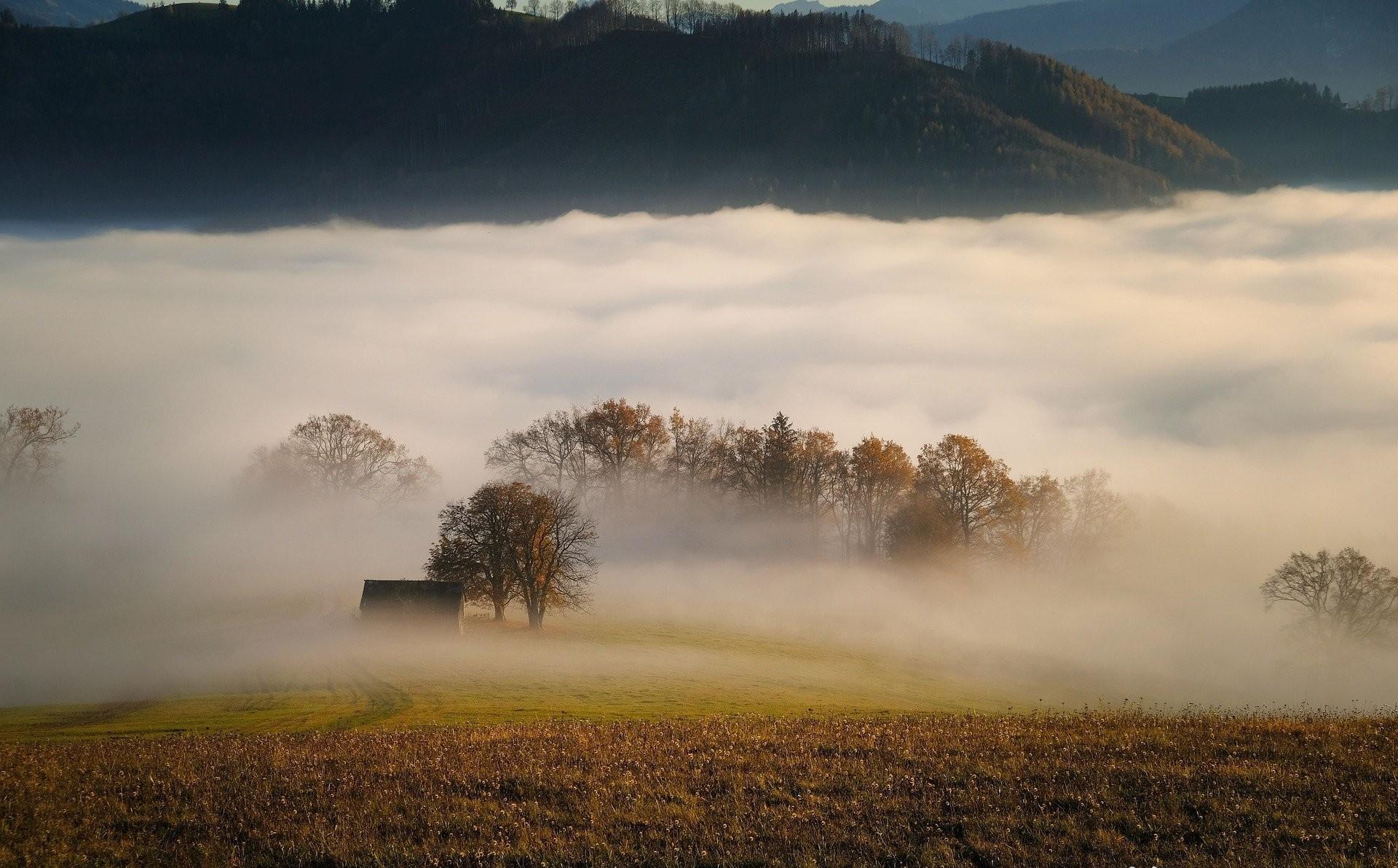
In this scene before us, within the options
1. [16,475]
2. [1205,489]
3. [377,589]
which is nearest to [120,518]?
[16,475]

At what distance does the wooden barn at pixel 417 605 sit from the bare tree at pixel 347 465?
36135 millimetres

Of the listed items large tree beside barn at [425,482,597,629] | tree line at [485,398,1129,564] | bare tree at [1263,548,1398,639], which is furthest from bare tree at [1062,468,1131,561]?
large tree beside barn at [425,482,597,629]

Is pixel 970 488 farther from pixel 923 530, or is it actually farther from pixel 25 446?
pixel 25 446

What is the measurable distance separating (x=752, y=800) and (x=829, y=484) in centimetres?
8480

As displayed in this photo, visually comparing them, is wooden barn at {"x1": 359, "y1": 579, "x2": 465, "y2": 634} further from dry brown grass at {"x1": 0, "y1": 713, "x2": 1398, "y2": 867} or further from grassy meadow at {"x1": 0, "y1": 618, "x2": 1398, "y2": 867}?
dry brown grass at {"x1": 0, "y1": 713, "x2": 1398, "y2": 867}

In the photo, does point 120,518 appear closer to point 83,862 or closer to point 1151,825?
point 83,862

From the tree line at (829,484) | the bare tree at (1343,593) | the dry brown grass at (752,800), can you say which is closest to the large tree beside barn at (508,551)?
the tree line at (829,484)

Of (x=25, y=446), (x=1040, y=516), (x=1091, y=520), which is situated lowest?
(x=1091, y=520)

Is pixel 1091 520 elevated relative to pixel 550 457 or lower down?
lower down

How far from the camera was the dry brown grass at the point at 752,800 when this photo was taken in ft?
51.5

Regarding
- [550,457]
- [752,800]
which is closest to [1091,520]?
[550,457]

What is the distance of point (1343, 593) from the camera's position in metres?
74.1

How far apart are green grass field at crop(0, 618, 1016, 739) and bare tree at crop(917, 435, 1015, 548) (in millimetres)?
23741

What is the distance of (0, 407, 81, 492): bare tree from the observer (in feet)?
309
